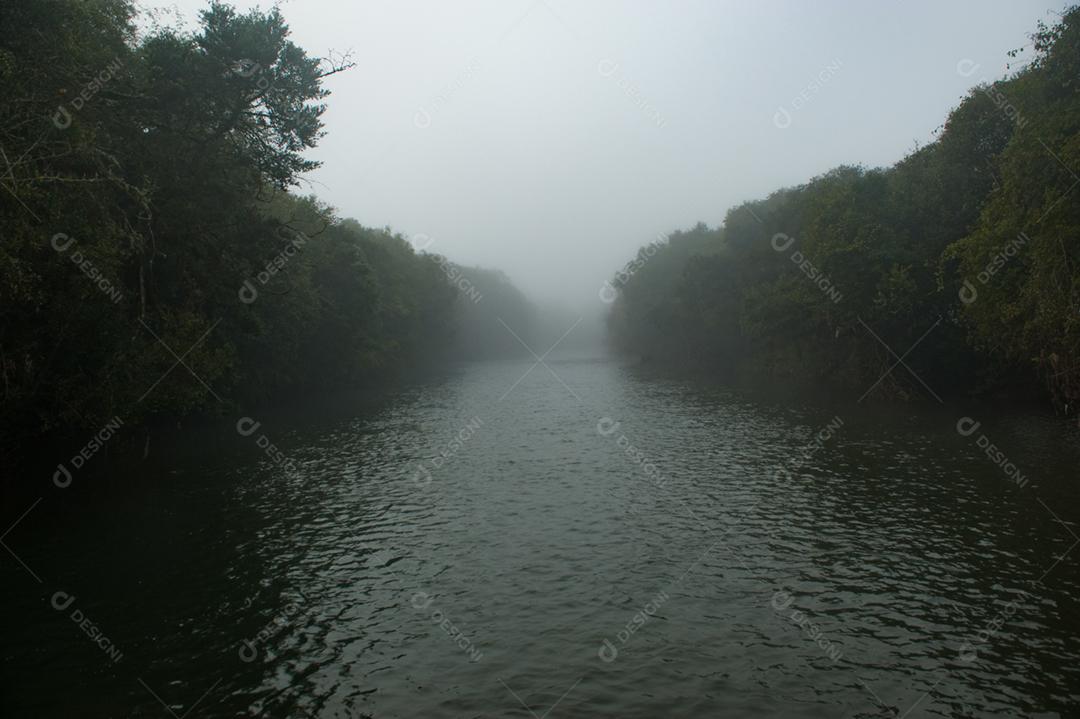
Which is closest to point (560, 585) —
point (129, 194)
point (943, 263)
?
point (129, 194)

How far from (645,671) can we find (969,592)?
30.1ft

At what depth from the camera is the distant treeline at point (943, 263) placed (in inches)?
1222

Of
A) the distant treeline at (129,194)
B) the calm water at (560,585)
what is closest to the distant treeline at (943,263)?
the calm water at (560,585)

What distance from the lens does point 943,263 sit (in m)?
47.4

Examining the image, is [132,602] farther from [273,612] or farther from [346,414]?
[346,414]

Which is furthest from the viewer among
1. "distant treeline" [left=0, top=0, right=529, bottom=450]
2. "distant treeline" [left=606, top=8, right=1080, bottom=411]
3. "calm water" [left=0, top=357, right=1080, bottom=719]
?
"distant treeline" [left=606, top=8, right=1080, bottom=411]

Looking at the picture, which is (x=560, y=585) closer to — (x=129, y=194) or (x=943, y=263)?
(x=129, y=194)

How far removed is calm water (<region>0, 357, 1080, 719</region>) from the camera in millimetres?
13094

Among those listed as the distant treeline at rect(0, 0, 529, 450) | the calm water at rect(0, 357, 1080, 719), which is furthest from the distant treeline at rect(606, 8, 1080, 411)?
the distant treeline at rect(0, 0, 529, 450)

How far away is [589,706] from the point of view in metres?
12.4

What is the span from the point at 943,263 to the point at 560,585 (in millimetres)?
41913

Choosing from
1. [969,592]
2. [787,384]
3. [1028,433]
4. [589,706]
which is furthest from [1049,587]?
[787,384]

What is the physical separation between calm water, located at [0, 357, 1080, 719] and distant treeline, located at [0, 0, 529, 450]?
17.8ft

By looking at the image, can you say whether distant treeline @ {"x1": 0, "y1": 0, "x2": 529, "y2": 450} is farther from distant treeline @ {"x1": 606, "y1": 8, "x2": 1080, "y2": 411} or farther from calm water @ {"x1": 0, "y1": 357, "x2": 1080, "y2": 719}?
distant treeline @ {"x1": 606, "y1": 8, "x2": 1080, "y2": 411}
